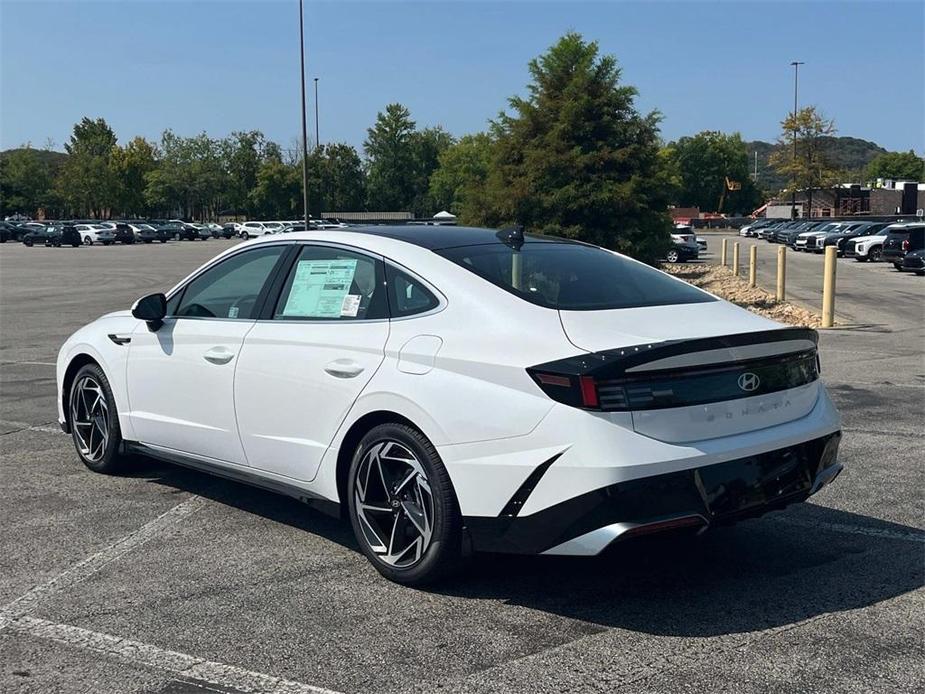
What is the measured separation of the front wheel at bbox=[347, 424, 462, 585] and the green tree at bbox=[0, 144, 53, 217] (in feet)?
370

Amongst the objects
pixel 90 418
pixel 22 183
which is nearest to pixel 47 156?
pixel 22 183

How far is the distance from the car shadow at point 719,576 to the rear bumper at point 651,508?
0.18m

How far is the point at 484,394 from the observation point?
3.86 m

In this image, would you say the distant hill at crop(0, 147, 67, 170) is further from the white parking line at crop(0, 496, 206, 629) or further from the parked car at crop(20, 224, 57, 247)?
the white parking line at crop(0, 496, 206, 629)

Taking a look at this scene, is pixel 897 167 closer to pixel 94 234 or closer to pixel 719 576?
pixel 94 234

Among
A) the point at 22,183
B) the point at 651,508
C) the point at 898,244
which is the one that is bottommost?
the point at 898,244

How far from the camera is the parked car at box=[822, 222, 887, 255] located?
44.2 metres

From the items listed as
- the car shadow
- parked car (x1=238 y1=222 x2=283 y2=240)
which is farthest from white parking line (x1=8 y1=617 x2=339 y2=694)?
parked car (x1=238 y1=222 x2=283 y2=240)

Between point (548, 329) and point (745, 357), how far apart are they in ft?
2.69

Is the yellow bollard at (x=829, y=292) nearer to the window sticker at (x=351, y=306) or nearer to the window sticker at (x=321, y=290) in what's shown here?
the window sticker at (x=321, y=290)

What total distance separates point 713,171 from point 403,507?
13907 cm

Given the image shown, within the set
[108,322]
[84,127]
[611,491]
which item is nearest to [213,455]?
[108,322]

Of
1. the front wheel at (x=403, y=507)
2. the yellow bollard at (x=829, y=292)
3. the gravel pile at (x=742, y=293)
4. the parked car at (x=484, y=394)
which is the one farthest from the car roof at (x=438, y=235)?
the yellow bollard at (x=829, y=292)

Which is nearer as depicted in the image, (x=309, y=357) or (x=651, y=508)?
(x=651, y=508)
